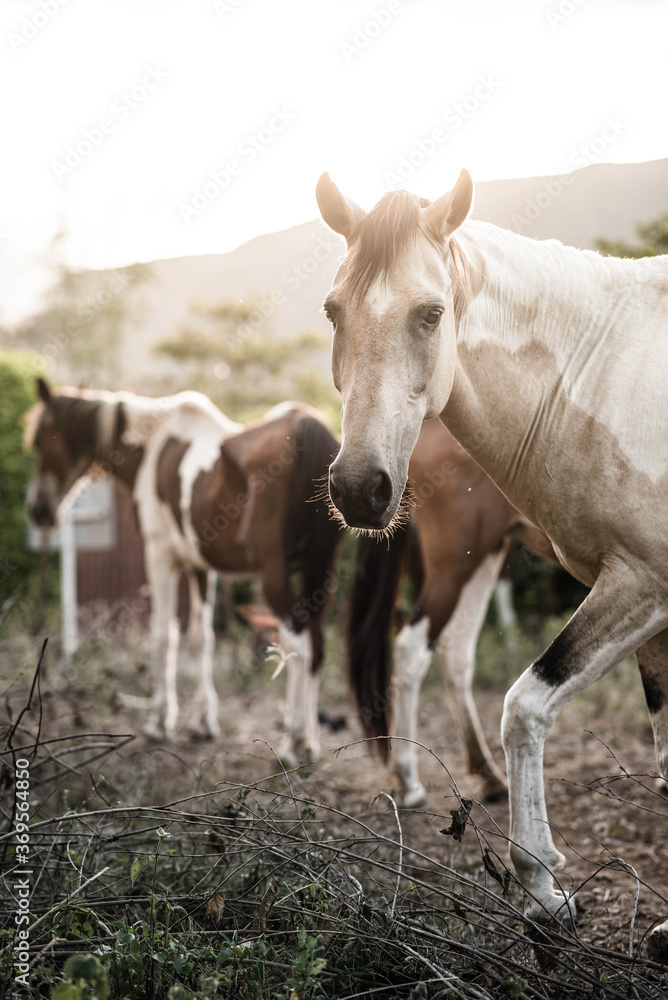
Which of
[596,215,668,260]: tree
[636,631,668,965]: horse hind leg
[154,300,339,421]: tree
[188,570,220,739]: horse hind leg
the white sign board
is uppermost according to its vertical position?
[596,215,668,260]: tree

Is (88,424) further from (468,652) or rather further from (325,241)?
(468,652)

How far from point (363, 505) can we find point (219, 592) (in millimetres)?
8257

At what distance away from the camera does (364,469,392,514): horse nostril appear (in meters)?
1.82

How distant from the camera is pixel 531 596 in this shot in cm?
874

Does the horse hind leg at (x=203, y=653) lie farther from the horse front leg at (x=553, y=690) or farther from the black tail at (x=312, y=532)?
the horse front leg at (x=553, y=690)

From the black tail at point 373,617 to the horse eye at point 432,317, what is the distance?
2.51m

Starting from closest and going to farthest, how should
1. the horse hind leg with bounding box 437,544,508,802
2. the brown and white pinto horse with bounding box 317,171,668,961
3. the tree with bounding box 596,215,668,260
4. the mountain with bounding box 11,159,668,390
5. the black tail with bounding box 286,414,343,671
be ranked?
the brown and white pinto horse with bounding box 317,171,668,961, the mountain with bounding box 11,159,668,390, the horse hind leg with bounding box 437,544,508,802, the black tail with bounding box 286,414,343,671, the tree with bounding box 596,215,668,260

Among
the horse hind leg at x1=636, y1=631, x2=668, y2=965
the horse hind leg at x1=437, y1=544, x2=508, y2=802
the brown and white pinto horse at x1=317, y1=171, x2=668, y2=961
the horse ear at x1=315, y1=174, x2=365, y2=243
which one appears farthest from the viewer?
the horse hind leg at x1=437, y1=544, x2=508, y2=802

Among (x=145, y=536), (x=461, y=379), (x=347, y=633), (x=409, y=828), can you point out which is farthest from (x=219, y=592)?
(x=461, y=379)

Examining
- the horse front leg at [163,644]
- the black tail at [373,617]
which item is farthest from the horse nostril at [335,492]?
the horse front leg at [163,644]

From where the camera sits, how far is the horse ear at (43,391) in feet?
20.7

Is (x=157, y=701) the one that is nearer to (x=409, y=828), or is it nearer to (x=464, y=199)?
(x=409, y=828)

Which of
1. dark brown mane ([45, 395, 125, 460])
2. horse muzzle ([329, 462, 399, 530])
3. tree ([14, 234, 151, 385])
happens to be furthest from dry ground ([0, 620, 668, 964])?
tree ([14, 234, 151, 385])

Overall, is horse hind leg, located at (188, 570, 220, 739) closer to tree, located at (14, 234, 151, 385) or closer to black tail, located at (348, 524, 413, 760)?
black tail, located at (348, 524, 413, 760)
